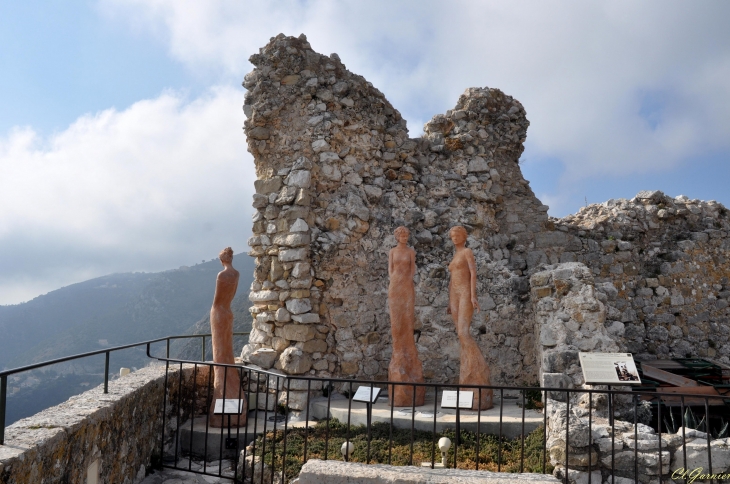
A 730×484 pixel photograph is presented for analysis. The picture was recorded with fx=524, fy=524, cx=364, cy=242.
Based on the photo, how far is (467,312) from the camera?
638 cm

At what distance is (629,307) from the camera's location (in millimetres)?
8625

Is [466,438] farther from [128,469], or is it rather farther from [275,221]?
[275,221]

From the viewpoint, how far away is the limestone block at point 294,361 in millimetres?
7008

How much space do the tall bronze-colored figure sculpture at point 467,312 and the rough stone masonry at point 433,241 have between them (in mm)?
842

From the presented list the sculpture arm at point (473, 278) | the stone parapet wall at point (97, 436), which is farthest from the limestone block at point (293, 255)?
the sculpture arm at point (473, 278)

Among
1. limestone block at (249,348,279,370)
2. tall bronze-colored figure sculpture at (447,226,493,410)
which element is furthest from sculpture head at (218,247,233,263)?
tall bronze-colored figure sculpture at (447,226,493,410)

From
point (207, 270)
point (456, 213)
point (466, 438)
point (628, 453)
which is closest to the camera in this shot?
point (628, 453)

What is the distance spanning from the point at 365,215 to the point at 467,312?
7.54 ft

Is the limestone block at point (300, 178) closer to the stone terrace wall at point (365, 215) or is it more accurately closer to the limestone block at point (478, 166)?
the stone terrace wall at point (365, 215)

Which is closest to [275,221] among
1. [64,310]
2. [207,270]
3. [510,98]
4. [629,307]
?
[510,98]

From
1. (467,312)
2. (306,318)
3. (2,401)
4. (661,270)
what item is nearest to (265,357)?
(306,318)

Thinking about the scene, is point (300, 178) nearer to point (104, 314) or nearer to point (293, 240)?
point (293, 240)

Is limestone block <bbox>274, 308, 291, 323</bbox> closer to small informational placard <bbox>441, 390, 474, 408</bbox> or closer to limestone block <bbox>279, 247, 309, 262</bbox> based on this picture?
limestone block <bbox>279, 247, 309, 262</bbox>

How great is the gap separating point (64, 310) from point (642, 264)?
61.3 metres
